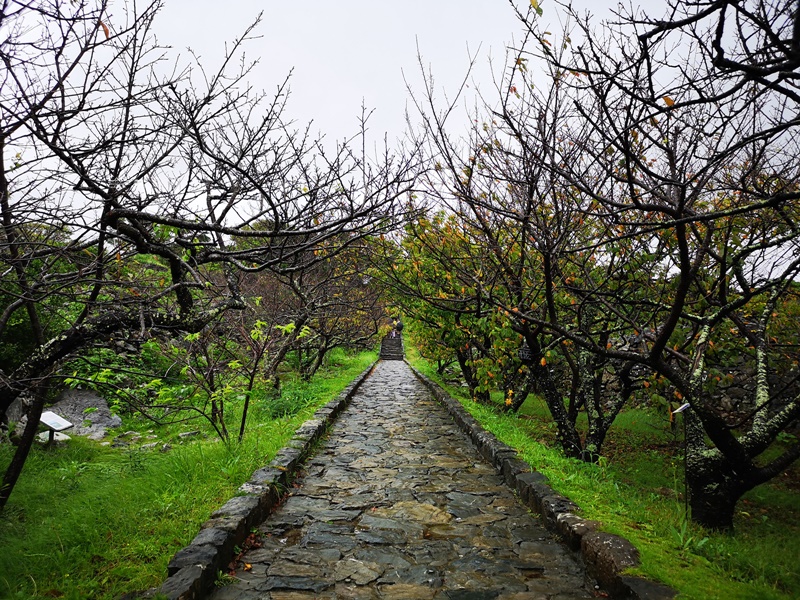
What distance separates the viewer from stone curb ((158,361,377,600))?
2928 mm


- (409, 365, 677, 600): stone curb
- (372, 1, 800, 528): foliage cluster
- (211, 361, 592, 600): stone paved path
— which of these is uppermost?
(372, 1, 800, 528): foliage cluster

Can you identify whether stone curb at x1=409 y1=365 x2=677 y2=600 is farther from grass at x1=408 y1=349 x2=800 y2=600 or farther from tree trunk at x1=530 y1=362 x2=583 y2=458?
tree trunk at x1=530 y1=362 x2=583 y2=458

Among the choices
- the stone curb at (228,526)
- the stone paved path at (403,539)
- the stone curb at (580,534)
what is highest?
the stone curb at (580,534)

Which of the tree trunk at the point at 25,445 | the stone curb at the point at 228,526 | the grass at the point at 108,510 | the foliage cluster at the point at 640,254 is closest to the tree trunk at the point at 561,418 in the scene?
the foliage cluster at the point at 640,254

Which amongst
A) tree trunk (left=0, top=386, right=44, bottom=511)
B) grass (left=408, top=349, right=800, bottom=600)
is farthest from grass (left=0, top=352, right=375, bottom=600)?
grass (left=408, top=349, right=800, bottom=600)

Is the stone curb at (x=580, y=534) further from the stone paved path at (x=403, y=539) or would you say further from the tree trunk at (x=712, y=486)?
the tree trunk at (x=712, y=486)

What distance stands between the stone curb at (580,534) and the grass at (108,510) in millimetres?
2871

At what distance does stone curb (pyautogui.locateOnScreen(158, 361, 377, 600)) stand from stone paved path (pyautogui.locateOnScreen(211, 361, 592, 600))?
0.15 metres

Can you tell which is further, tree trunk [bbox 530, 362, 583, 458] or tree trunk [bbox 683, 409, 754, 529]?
tree trunk [bbox 530, 362, 583, 458]

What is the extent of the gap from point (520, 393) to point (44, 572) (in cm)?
864

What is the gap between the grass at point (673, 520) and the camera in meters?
2.97

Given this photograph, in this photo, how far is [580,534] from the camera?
3.71 metres

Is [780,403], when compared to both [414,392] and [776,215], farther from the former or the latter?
[414,392]

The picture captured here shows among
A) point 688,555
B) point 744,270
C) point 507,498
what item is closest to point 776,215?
point 744,270
